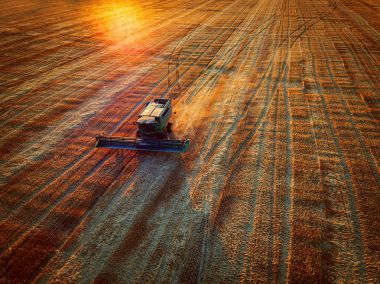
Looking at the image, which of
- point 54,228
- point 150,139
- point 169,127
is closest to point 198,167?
point 150,139

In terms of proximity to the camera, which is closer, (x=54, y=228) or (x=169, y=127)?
(x=54, y=228)

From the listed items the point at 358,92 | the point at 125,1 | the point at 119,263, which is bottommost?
the point at 119,263

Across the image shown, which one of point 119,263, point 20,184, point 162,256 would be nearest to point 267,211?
point 162,256

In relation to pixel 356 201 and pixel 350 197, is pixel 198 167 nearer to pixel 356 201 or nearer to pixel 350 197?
pixel 350 197

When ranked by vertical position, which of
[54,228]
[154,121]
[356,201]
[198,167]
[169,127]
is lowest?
[54,228]

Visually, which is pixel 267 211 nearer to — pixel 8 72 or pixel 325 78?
pixel 325 78

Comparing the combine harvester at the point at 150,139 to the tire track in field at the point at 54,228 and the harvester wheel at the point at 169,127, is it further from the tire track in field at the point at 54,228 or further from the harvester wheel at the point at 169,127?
the tire track in field at the point at 54,228

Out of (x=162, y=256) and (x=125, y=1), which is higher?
(x=125, y=1)

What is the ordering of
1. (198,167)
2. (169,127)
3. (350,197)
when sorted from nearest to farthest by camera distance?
1. (350,197)
2. (198,167)
3. (169,127)
